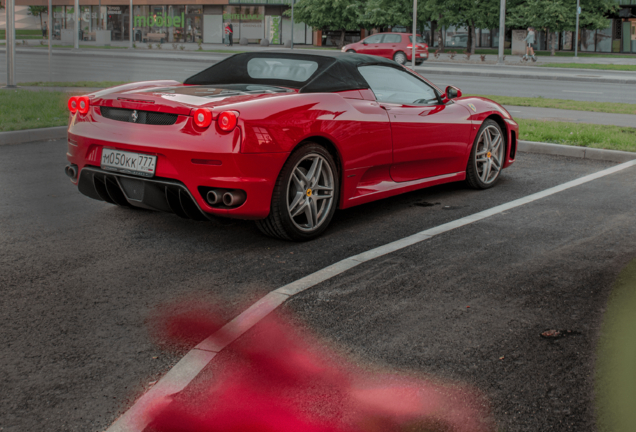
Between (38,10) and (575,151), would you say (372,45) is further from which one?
(38,10)

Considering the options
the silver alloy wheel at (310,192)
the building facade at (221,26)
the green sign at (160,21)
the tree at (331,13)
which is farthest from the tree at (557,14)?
the silver alloy wheel at (310,192)

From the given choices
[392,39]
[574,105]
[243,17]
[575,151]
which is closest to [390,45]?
[392,39]

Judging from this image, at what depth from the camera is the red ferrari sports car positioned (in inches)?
186

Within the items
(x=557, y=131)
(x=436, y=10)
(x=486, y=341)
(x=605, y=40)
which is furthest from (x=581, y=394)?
(x=605, y=40)

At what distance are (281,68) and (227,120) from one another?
1394 millimetres

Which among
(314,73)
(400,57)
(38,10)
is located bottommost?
(314,73)

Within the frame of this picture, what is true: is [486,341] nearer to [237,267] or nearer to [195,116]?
[237,267]

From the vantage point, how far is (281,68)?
589 cm

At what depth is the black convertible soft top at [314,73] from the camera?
5.56 metres

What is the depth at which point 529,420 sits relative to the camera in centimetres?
277

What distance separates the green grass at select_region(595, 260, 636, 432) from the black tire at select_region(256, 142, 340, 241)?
2048 millimetres

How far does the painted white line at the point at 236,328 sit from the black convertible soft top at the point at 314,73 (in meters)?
1.28

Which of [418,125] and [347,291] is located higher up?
[418,125]

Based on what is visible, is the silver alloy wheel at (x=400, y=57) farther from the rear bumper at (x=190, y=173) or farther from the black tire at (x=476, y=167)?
the rear bumper at (x=190, y=173)
